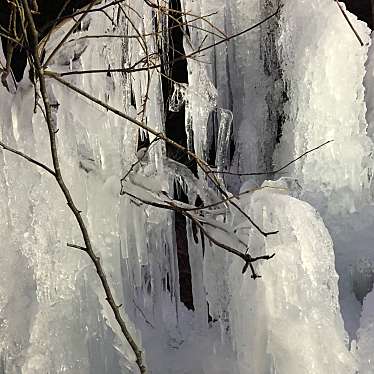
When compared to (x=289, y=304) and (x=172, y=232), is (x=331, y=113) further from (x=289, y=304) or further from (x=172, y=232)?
(x=289, y=304)

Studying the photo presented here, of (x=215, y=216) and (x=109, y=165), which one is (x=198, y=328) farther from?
(x=109, y=165)

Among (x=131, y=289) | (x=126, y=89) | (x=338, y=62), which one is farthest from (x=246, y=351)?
(x=338, y=62)

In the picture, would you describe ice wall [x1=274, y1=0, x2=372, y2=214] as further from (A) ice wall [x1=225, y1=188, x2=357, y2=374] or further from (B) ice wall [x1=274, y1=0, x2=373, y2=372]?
(A) ice wall [x1=225, y1=188, x2=357, y2=374]

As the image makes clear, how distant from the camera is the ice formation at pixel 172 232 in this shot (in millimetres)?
1843

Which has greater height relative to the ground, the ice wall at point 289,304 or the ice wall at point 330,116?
the ice wall at point 330,116

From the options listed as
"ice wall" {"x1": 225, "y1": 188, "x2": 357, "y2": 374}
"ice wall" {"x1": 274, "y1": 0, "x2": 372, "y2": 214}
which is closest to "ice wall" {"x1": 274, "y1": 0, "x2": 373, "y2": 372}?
"ice wall" {"x1": 274, "y1": 0, "x2": 372, "y2": 214}

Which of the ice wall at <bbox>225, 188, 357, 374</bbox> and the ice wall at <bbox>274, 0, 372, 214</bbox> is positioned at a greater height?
the ice wall at <bbox>274, 0, 372, 214</bbox>

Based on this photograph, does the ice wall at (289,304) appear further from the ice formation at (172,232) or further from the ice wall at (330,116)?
A: the ice wall at (330,116)

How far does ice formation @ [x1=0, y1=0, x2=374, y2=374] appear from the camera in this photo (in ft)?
6.05

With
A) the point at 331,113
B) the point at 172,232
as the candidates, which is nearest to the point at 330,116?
the point at 331,113

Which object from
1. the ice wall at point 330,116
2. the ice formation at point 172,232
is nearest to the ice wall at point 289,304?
the ice formation at point 172,232

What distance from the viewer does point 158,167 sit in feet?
8.02

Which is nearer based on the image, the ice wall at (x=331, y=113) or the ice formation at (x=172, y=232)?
the ice formation at (x=172, y=232)

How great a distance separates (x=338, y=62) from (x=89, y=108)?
1415mm
